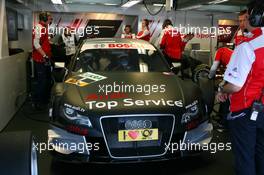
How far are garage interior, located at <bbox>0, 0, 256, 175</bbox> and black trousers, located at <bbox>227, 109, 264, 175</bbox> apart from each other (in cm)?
90

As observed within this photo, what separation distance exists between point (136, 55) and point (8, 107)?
7.43ft

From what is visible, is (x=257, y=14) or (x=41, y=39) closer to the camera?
(x=257, y=14)

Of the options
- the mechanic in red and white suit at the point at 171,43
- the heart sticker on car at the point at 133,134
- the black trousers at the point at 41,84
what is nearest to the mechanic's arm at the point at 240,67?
the heart sticker on car at the point at 133,134

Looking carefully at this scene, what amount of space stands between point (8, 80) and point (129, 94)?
2665 millimetres

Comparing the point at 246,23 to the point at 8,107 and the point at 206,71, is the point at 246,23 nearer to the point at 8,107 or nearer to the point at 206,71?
the point at 8,107

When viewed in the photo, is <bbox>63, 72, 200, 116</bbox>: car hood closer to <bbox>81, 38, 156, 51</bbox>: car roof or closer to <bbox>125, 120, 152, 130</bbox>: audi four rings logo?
<bbox>125, 120, 152, 130</bbox>: audi four rings logo

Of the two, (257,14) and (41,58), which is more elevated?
(257,14)

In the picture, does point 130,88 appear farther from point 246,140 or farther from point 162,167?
point 246,140

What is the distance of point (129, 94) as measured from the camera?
3359 millimetres

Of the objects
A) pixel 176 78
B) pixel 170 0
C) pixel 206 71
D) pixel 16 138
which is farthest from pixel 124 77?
pixel 206 71

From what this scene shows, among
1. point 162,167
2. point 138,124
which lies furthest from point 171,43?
point 138,124

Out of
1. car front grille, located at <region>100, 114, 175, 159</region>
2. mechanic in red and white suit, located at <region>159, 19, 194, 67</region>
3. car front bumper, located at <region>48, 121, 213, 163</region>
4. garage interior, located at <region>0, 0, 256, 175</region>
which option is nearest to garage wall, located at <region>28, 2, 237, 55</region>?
garage interior, located at <region>0, 0, 256, 175</region>

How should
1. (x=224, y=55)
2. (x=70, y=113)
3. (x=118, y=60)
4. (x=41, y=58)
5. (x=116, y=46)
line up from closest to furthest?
→ (x=70, y=113)
(x=118, y=60)
(x=116, y=46)
(x=224, y=55)
(x=41, y=58)

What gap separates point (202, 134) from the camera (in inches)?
128
